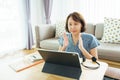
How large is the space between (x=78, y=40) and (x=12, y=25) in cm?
241

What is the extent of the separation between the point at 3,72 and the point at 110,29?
1941 mm

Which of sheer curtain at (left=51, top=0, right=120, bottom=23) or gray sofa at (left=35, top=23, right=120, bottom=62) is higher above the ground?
sheer curtain at (left=51, top=0, right=120, bottom=23)

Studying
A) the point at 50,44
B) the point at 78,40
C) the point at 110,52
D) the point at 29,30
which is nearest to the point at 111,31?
the point at 110,52

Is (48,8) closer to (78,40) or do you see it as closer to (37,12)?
(37,12)

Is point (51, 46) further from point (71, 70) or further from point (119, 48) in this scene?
point (71, 70)

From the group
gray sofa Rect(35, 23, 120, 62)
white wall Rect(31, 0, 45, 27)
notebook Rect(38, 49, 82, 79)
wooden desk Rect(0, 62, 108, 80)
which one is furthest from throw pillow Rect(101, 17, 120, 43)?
white wall Rect(31, 0, 45, 27)

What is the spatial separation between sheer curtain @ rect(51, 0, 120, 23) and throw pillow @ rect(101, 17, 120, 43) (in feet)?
1.72

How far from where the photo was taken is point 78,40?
1.58 m

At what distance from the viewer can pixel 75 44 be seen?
160cm

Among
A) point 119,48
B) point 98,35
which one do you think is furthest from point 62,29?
point 119,48

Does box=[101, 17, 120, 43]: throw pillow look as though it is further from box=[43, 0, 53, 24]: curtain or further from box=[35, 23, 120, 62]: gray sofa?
box=[43, 0, 53, 24]: curtain

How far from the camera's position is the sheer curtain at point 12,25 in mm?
3437

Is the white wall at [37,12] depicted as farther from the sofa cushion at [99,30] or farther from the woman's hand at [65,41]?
the woman's hand at [65,41]

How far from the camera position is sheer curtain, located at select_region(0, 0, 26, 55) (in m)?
3.44
